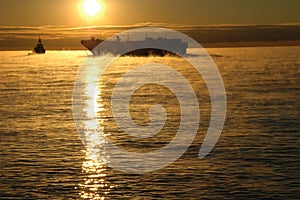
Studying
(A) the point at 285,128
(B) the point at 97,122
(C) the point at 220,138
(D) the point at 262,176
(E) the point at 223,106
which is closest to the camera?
(D) the point at 262,176

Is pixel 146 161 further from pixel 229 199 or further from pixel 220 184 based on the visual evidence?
pixel 229 199

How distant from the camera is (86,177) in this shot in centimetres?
2720

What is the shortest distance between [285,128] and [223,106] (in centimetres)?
1639

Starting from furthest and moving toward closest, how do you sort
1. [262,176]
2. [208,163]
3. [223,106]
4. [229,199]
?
[223,106]
[208,163]
[262,176]
[229,199]

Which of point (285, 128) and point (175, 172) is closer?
point (175, 172)

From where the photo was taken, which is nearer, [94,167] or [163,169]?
[163,169]

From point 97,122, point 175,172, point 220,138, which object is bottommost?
point 175,172

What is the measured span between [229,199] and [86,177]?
713 centimetres

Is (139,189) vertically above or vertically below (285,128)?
below

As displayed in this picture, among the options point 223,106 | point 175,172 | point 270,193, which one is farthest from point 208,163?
point 223,106

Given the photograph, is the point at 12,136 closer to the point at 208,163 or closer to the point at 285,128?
the point at 208,163

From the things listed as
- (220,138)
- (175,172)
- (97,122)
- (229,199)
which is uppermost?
(97,122)

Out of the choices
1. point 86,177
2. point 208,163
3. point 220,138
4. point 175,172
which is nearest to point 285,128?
point 220,138

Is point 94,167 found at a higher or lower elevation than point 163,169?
higher
